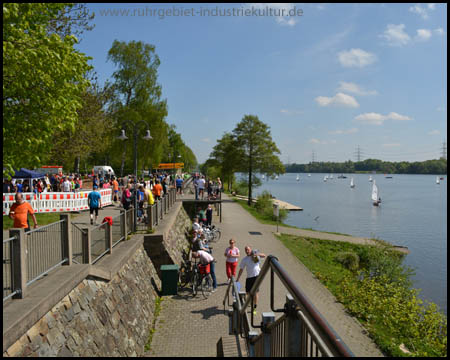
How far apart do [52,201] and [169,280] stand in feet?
35.2

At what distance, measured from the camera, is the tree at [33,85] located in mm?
7289

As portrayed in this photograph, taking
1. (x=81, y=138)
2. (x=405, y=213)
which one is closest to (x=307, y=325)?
(x=81, y=138)

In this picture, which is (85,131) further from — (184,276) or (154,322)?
(154,322)

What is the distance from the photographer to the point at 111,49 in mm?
34469

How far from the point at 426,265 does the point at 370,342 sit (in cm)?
1723

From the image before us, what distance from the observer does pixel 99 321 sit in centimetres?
648

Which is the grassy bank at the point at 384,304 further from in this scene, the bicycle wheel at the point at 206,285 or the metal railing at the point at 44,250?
the metal railing at the point at 44,250

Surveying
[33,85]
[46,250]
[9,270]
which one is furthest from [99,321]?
[33,85]

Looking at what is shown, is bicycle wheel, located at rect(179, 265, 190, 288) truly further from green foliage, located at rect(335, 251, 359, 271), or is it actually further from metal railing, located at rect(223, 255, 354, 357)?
green foliage, located at rect(335, 251, 359, 271)

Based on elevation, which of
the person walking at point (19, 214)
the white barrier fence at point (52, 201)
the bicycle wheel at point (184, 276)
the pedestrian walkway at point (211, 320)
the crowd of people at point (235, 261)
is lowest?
the pedestrian walkway at point (211, 320)

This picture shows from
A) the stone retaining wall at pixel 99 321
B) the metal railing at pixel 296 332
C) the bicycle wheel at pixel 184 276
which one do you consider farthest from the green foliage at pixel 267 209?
the metal railing at pixel 296 332

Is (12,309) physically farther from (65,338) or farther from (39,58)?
(39,58)

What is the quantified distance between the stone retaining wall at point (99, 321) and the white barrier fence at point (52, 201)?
1068 cm

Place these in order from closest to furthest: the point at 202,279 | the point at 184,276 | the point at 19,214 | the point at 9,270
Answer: the point at 9,270 → the point at 19,214 → the point at 202,279 → the point at 184,276
